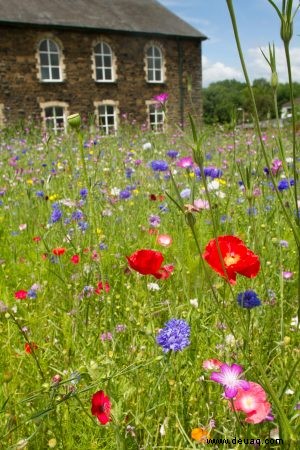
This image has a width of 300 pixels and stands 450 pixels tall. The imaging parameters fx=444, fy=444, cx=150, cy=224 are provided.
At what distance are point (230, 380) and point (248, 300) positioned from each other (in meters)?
0.24

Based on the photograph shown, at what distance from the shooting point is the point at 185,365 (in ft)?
4.50

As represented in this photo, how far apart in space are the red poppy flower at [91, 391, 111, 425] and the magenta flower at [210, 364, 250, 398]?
0.23 m

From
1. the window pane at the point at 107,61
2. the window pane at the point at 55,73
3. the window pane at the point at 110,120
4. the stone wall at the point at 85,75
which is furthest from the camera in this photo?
the window pane at the point at 110,120

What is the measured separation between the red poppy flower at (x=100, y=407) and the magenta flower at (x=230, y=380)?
232 mm

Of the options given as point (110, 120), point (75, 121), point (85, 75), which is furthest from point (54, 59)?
point (75, 121)

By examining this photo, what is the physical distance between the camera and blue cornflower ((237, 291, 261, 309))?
107cm

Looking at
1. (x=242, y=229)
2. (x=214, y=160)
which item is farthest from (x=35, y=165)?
(x=242, y=229)

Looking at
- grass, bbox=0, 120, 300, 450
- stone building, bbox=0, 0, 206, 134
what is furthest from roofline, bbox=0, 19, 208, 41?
grass, bbox=0, 120, 300, 450

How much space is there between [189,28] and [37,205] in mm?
16437

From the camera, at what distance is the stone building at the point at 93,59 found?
14375 mm

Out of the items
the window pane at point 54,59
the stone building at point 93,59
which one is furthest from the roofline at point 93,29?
the window pane at point 54,59

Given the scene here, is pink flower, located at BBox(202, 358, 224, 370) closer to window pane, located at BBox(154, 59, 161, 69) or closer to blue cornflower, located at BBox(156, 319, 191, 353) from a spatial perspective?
blue cornflower, located at BBox(156, 319, 191, 353)

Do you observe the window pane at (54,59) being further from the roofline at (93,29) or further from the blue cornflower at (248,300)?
the blue cornflower at (248,300)

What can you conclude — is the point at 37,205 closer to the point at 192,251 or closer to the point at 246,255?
the point at 192,251
